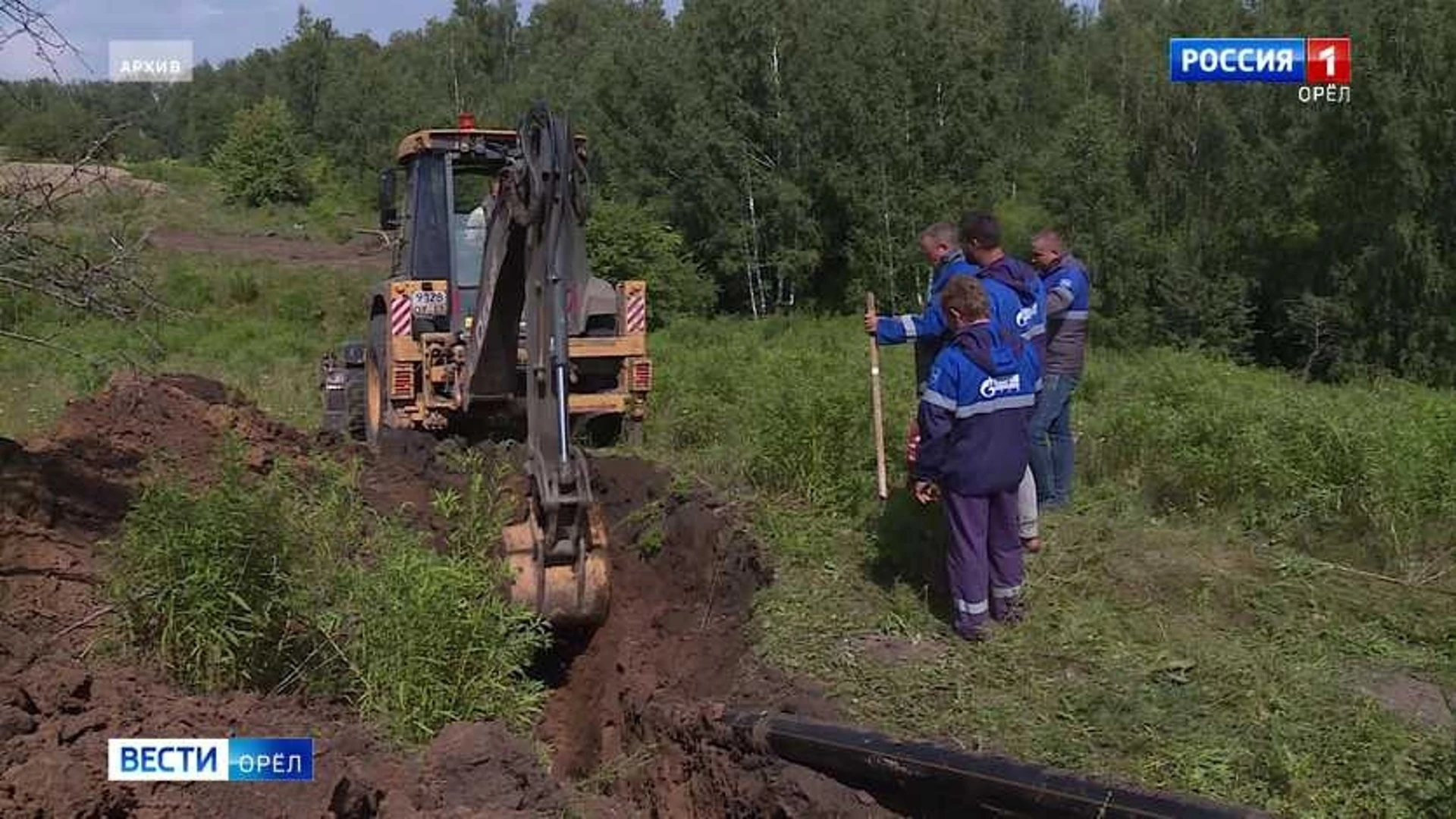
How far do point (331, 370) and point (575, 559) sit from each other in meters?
6.75

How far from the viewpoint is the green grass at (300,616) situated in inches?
207

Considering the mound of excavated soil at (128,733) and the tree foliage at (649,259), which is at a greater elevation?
the tree foliage at (649,259)

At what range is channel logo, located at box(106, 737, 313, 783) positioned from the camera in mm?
4383

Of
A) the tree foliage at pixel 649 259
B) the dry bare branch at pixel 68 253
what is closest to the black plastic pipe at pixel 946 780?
the dry bare branch at pixel 68 253

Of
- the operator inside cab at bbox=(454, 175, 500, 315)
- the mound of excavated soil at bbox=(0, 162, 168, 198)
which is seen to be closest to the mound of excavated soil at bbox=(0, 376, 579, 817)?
the mound of excavated soil at bbox=(0, 162, 168, 198)

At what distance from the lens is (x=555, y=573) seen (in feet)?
21.2

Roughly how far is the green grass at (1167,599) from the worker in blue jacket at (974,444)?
11.9 inches

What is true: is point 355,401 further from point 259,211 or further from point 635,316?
point 259,211

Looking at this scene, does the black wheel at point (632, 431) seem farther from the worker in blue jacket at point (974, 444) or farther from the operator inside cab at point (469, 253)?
the worker in blue jacket at point (974, 444)

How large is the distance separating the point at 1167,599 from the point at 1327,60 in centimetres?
2804

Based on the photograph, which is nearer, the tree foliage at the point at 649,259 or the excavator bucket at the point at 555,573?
the excavator bucket at the point at 555,573

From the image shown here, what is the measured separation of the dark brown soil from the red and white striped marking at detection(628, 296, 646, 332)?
22.1 meters

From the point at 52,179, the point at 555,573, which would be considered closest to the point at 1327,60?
the point at 555,573

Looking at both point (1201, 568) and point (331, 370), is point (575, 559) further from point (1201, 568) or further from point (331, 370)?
point (331, 370)
